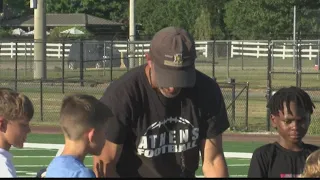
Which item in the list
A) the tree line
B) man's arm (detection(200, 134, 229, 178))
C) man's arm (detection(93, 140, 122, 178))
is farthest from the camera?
the tree line

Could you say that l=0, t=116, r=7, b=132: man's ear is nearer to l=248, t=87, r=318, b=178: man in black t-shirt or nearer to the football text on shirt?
the football text on shirt

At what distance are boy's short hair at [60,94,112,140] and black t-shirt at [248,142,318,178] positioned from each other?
1573 mm

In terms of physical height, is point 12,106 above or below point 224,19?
below

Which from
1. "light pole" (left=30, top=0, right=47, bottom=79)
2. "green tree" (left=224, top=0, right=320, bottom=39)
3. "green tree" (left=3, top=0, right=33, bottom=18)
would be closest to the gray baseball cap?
"light pole" (left=30, top=0, right=47, bottom=79)

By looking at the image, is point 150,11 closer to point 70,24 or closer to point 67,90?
point 70,24

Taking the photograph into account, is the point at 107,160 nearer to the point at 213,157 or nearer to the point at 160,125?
the point at 160,125

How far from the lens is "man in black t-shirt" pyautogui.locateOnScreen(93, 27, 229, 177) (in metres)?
5.52

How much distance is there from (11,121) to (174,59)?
1046 mm

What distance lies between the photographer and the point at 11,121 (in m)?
5.20

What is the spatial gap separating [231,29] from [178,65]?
51802 mm

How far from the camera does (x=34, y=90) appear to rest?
32531 mm

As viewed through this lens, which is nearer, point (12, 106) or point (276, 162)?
point (12, 106)

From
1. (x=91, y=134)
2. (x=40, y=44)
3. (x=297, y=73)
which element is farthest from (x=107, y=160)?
(x=40, y=44)

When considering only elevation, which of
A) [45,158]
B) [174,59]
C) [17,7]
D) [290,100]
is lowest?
[45,158]
